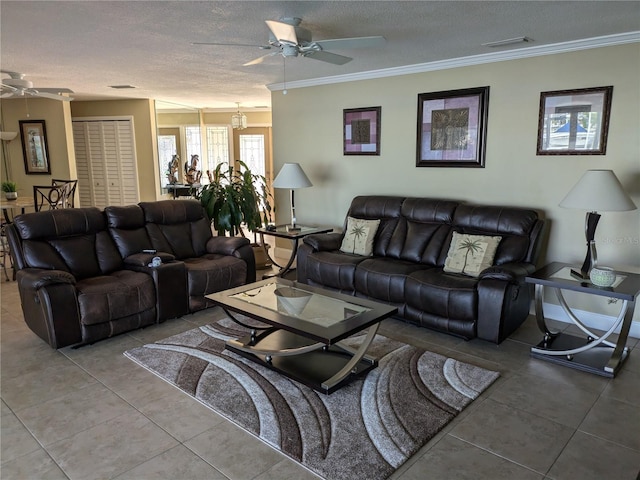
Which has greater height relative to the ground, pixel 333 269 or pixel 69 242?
pixel 69 242

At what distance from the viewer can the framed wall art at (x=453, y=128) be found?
430 cm

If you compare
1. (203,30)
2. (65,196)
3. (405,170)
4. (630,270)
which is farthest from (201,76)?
(630,270)

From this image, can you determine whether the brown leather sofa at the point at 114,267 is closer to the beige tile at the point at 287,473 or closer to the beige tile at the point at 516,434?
the beige tile at the point at 287,473

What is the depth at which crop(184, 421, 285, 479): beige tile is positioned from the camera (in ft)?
7.01

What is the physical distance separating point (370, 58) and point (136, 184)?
5.38 meters

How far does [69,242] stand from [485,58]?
4.10 metres

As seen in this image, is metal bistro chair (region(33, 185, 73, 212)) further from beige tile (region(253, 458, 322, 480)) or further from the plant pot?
beige tile (region(253, 458, 322, 480))

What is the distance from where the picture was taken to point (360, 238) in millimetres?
4629

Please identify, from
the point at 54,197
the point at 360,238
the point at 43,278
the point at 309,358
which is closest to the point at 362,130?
the point at 360,238

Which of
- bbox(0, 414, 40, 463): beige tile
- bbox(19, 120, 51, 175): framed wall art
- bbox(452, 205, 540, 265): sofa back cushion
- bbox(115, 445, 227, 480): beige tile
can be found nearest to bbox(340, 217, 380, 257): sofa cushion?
bbox(452, 205, 540, 265): sofa back cushion

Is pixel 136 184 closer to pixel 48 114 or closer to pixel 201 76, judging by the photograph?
pixel 48 114

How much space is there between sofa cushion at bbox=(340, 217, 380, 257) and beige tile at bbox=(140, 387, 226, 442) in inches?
92.7

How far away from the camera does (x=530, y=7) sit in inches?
110

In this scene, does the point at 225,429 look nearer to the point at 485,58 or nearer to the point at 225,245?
the point at 225,245
